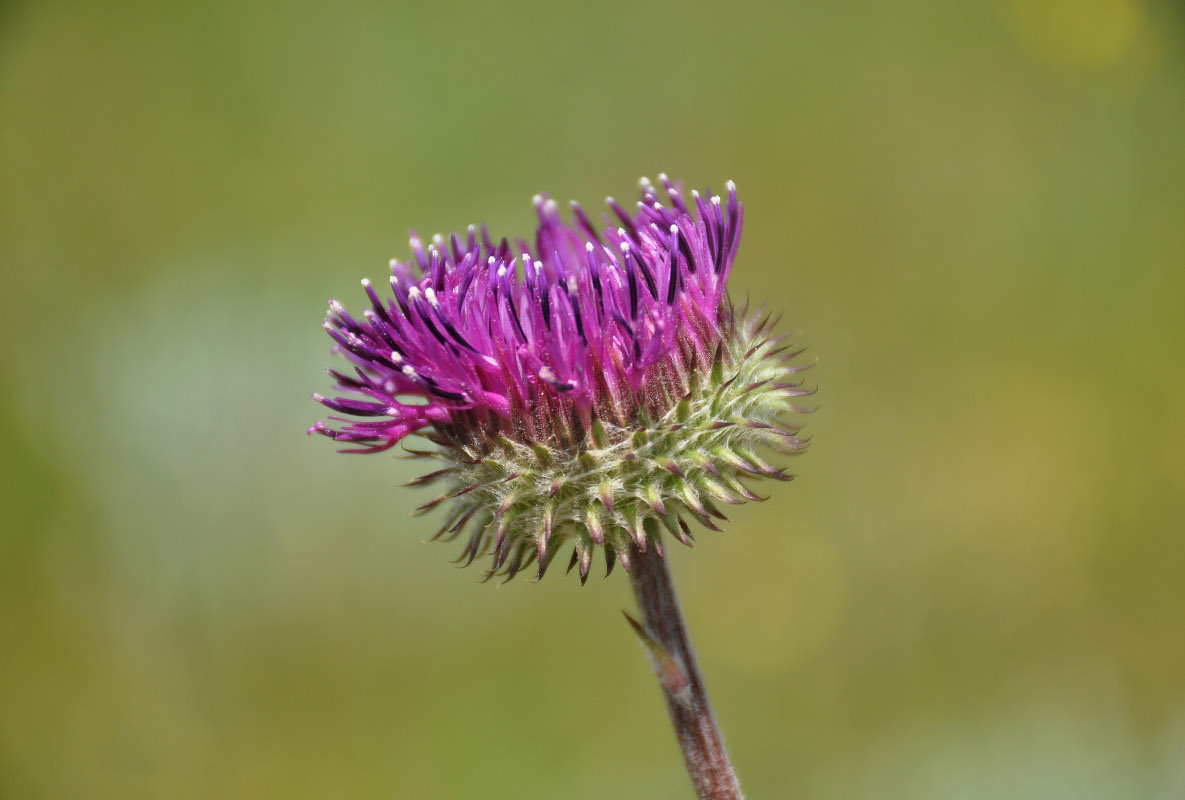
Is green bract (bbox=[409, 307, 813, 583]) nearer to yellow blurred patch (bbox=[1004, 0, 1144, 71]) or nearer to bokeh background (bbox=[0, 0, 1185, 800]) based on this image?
bokeh background (bbox=[0, 0, 1185, 800])

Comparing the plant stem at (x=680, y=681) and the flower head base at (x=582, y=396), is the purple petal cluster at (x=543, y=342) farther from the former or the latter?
the plant stem at (x=680, y=681)

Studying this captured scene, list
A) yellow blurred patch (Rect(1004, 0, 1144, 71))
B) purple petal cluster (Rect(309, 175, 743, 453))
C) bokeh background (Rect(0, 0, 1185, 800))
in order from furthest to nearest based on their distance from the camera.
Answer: yellow blurred patch (Rect(1004, 0, 1144, 71)), bokeh background (Rect(0, 0, 1185, 800)), purple petal cluster (Rect(309, 175, 743, 453))

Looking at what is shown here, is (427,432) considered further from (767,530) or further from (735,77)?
(735,77)

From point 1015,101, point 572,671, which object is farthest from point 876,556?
point 1015,101

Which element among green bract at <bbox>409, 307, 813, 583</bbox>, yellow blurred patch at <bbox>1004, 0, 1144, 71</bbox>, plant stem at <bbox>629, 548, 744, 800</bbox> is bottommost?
plant stem at <bbox>629, 548, 744, 800</bbox>

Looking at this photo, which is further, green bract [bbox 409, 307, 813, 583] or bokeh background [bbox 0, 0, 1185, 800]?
bokeh background [bbox 0, 0, 1185, 800]

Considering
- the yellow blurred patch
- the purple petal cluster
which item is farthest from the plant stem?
the yellow blurred patch

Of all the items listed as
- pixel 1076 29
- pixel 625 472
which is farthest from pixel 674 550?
pixel 1076 29
